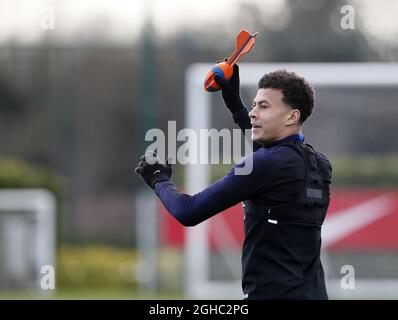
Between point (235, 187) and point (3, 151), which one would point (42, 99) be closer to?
point (3, 151)

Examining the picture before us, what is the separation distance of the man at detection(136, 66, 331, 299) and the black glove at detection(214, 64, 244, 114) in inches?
17.8

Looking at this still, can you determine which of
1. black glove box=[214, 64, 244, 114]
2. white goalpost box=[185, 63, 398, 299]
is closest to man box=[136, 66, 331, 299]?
black glove box=[214, 64, 244, 114]

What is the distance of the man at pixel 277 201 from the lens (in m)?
4.20

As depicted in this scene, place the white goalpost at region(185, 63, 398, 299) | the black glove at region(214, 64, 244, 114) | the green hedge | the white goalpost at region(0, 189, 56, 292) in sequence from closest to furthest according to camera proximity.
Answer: the black glove at region(214, 64, 244, 114)
the white goalpost at region(185, 63, 398, 299)
the white goalpost at region(0, 189, 56, 292)
the green hedge

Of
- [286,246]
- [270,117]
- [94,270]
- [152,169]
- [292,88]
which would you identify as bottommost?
[286,246]

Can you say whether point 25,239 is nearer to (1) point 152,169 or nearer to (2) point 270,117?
(1) point 152,169

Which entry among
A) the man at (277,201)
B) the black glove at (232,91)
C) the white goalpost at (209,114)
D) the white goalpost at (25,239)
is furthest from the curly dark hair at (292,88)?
the white goalpost at (25,239)

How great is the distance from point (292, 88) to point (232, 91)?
23.3 inches

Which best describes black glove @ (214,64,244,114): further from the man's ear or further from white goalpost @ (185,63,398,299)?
white goalpost @ (185,63,398,299)

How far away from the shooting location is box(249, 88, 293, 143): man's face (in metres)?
4.38

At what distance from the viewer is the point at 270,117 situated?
4383 millimetres

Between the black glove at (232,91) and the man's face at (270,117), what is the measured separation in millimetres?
429

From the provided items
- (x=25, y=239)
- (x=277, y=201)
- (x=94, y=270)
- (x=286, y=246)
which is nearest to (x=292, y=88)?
(x=277, y=201)
